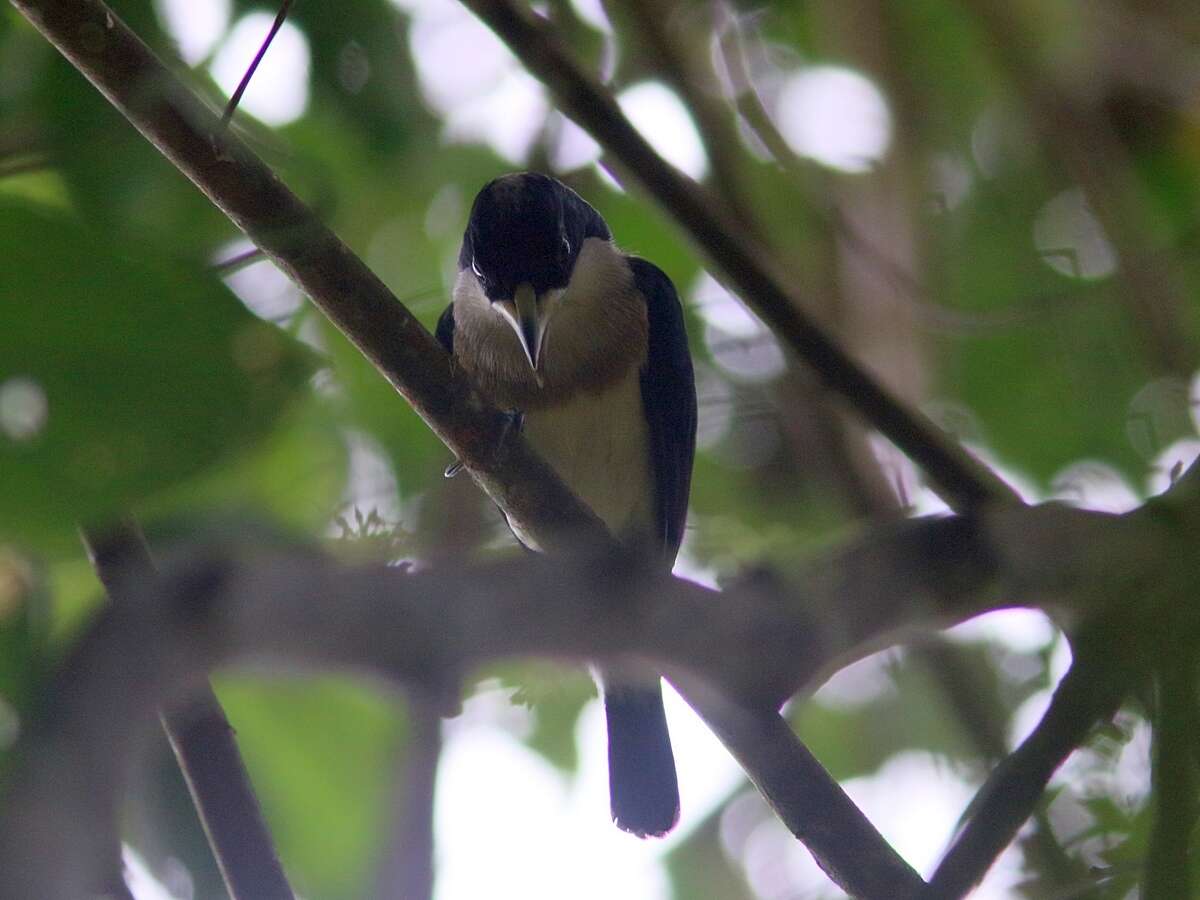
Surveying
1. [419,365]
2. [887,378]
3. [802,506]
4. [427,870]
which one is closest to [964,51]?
[887,378]

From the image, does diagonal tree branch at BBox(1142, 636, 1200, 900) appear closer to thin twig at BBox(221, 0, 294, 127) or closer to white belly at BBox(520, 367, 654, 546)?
thin twig at BBox(221, 0, 294, 127)

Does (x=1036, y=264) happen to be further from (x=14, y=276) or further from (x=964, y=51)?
(x=14, y=276)

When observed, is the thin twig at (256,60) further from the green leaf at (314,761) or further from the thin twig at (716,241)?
the green leaf at (314,761)

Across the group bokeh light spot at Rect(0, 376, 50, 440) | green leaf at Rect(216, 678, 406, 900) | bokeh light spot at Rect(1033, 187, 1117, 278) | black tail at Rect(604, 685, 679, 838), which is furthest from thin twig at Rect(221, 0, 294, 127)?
bokeh light spot at Rect(1033, 187, 1117, 278)

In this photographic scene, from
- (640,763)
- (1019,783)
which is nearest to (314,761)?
(640,763)

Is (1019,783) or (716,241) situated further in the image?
(716,241)

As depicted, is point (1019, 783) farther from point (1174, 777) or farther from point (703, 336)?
point (703, 336)

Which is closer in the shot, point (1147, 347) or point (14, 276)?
point (14, 276)

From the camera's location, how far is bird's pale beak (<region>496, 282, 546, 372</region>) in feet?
10.5

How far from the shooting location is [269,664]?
43.8 inches

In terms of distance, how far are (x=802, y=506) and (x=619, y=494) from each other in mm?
930

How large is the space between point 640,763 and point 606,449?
0.76m

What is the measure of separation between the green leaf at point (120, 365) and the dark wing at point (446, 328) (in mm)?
1497

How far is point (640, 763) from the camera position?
3510 mm
